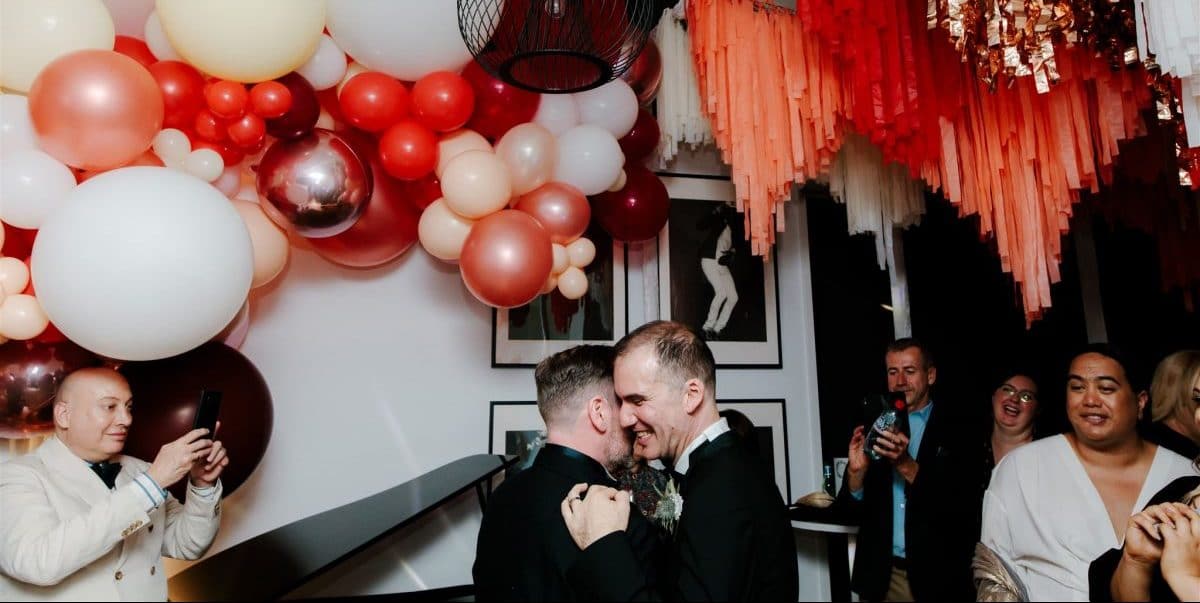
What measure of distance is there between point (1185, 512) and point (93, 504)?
247cm

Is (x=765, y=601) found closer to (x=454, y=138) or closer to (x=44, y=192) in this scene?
(x=454, y=138)

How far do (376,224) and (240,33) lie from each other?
0.76 meters

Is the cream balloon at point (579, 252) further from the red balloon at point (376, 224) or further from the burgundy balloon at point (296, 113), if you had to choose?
the burgundy balloon at point (296, 113)

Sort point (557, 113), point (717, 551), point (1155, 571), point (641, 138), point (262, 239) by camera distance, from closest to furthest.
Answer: point (717, 551) → point (1155, 571) → point (262, 239) → point (557, 113) → point (641, 138)

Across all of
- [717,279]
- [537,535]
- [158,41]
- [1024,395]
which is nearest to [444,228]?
[158,41]

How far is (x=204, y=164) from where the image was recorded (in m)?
2.22

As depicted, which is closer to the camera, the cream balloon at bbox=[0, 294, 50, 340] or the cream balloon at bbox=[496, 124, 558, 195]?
the cream balloon at bbox=[0, 294, 50, 340]

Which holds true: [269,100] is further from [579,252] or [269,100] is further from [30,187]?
[579,252]

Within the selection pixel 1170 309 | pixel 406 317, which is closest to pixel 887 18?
pixel 406 317

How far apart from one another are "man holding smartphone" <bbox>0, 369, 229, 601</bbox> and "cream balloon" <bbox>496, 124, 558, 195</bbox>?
1252 millimetres

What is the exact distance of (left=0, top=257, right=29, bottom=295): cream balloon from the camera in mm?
1953

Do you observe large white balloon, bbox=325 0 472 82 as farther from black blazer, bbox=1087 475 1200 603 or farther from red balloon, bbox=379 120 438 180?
black blazer, bbox=1087 475 1200 603

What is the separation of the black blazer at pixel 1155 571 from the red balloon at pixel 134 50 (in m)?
2.87

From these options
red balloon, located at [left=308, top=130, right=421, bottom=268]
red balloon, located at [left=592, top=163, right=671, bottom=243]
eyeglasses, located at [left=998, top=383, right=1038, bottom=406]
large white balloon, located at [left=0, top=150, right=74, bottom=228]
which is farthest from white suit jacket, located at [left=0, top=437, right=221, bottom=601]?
eyeglasses, located at [left=998, top=383, right=1038, bottom=406]
